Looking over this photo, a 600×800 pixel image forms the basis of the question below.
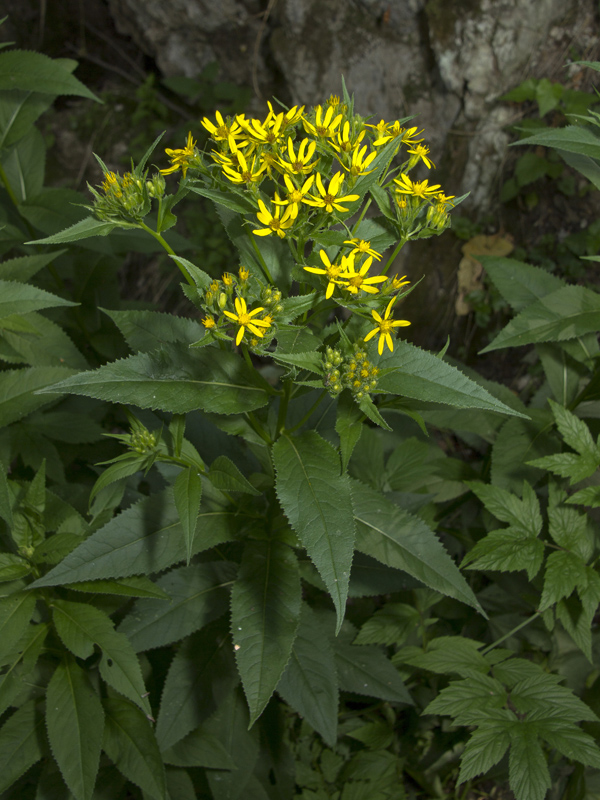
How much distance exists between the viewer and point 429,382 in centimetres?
158

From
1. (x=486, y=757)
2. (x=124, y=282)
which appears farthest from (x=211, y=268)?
(x=486, y=757)

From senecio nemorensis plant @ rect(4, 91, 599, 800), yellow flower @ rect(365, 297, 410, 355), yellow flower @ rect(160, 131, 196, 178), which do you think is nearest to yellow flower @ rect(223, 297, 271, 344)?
senecio nemorensis plant @ rect(4, 91, 599, 800)

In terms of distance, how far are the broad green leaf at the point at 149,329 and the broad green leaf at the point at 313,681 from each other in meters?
1.20

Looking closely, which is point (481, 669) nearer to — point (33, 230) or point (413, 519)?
point (413, 519)

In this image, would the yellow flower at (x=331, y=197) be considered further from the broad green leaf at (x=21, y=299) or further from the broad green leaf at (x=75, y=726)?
the broad green leaf at (x=75, y=726)

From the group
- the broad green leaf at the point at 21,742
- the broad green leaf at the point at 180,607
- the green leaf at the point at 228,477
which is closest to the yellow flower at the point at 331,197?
the green leaf at the point at 228,477

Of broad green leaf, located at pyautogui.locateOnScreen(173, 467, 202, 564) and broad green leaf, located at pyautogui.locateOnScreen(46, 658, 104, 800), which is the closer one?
broad green leaf, located at pyautogui.locateOnScreen(173, 467, 202, 564)

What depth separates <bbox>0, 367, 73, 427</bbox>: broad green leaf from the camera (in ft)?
7.63

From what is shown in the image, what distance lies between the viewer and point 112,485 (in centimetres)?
234

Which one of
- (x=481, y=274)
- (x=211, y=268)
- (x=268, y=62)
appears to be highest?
(x=268, y=62)

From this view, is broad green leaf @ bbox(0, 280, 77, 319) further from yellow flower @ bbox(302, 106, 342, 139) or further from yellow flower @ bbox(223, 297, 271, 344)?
yellow flower @ bbox(302, 106, 342, 139)

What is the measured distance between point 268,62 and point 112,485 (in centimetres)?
441

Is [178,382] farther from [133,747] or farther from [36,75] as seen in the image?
[36,75]

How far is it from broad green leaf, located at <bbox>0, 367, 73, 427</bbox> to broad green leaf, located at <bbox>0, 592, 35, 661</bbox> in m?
0.69
